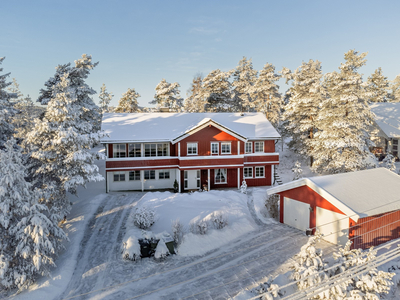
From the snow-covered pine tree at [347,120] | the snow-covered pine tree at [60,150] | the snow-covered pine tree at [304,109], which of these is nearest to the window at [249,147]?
the snow-covered pine tree at [347,120]

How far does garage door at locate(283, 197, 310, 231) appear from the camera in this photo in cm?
1698

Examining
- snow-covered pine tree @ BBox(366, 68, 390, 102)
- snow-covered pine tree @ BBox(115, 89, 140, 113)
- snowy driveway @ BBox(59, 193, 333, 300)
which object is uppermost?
snow-covered pine tree @ BBox(366, 68, 390, 102)

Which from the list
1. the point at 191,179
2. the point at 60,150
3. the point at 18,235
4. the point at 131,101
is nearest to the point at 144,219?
the point at 18,235

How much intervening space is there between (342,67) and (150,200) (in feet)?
74.2

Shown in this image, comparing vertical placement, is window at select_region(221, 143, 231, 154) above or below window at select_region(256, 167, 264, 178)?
above

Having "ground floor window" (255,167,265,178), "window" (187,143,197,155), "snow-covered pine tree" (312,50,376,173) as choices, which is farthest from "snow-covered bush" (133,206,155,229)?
"snow-covered pine tree" (312,50,376,173)

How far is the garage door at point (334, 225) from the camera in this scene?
14.8m

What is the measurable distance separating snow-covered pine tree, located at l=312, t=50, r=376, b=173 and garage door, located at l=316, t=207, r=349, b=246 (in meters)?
12.6

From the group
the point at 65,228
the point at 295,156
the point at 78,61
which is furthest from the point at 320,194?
the point at 78,61

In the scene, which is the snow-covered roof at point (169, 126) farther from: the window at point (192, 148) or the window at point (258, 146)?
the window at point (192, 148)

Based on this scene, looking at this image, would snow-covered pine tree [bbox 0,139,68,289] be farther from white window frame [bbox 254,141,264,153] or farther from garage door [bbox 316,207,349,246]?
white window frame [bbox 254,141,264,153]

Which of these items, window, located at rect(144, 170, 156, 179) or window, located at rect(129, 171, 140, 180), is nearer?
window, located at rect(129, 171, 140, 180)

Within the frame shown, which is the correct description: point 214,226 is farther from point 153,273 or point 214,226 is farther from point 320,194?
point 320,194

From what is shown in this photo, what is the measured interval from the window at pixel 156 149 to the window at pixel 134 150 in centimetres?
67
